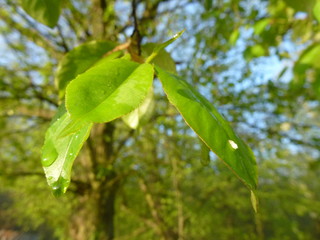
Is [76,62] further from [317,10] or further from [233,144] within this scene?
[317,10]

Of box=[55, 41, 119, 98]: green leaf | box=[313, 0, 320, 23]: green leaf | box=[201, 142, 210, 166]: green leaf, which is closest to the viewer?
box=[201, 142, 210, 166]: green leaf

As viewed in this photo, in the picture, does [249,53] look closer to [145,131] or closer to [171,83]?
[171,83]

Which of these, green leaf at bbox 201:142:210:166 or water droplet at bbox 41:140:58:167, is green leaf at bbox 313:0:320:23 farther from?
water droplet at bbox 41:140:58:167

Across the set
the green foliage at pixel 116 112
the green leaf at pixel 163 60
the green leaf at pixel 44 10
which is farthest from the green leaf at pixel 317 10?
the green leaf at pixel 44 10

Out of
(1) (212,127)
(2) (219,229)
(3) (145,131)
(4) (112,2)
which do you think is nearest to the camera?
(1) (212,127)

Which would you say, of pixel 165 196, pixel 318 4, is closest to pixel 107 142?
pixel 165 196

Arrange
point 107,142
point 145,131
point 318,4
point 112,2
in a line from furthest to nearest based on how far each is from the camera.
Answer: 1. point 145,131
2. point 107,142
3. point 112,2
4. point 318,4

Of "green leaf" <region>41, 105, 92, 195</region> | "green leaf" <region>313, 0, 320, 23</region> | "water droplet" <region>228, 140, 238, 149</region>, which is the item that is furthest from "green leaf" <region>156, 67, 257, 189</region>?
"green leaf" <region>313, 0, 320, 23</region>

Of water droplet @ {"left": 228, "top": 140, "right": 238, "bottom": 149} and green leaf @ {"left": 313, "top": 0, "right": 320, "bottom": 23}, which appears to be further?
green leaf @ {"left": 313, "top": 0, "right": 320, "bottom": 23}
